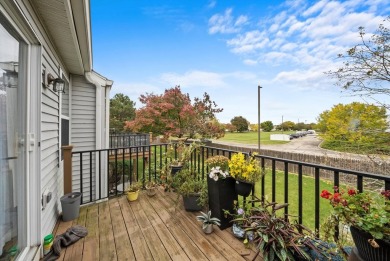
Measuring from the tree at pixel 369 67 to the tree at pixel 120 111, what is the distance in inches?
578

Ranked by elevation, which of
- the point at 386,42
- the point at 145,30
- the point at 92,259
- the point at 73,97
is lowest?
the point at 92,259

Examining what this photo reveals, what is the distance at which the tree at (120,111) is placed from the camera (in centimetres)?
1549

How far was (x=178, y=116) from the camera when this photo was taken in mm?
9570

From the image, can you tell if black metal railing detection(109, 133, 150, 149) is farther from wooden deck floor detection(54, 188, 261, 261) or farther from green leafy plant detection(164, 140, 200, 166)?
wooden deck floor detection(54, 188, 261, 261)

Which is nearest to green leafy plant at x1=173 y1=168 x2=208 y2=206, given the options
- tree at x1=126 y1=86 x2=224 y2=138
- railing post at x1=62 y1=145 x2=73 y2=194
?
railing post at x1=62 y1=145 x2=73 y2=194

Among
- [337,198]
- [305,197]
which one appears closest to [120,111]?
[305,197]

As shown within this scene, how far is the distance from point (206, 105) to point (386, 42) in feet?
21.6

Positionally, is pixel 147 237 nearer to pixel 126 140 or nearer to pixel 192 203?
pixel 192 203

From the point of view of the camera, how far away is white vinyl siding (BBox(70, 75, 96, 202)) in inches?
174

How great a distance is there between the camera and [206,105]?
9516mm

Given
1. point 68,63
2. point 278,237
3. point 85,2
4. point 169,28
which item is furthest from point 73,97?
point 278,237

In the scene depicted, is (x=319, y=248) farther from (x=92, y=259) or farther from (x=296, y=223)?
(x=92, y=259)

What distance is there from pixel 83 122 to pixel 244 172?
14.1 feet

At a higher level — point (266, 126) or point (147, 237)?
point (266, 126)
